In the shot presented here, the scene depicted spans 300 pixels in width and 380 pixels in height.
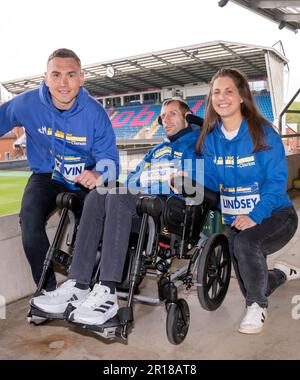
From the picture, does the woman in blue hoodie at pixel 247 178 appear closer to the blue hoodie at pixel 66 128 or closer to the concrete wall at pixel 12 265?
the blue hoodie at pixel 66 128

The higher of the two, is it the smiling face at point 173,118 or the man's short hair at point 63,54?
the man's short hair at point 63,54

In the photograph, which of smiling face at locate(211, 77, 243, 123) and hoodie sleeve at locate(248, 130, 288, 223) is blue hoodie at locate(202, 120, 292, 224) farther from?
smiling face at locate(211, 77, 243, 123)

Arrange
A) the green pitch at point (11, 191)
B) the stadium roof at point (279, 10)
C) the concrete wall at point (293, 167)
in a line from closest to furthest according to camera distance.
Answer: the stadium roof at point (279, 10)
the concrete wall at point (293, 167)
the green pitch at point (11, 191)

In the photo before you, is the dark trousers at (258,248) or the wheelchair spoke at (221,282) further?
the wheelchair spoke at (221,282)

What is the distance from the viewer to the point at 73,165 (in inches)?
98.0

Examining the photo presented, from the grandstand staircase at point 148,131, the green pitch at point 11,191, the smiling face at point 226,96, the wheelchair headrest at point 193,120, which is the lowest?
the green pitch at point 11,191

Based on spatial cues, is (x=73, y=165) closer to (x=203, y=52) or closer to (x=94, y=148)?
(x=94, y=148)

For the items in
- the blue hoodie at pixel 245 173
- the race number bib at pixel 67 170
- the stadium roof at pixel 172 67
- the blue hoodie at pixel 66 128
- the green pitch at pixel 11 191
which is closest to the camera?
the blue hoodie at pixel 245 173

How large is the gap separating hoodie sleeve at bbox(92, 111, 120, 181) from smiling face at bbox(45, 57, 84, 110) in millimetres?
224

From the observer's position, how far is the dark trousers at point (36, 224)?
2238 mm

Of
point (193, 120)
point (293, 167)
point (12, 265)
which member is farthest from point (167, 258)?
point (293, 167)

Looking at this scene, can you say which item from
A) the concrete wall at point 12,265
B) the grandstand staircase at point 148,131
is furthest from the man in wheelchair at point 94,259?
the grandstand staircase at point 148,131
